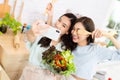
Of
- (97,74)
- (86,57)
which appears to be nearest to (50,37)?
(86,57)

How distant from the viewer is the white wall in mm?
1778

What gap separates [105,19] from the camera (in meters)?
2.32

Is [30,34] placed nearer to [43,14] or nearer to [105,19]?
[43,14]

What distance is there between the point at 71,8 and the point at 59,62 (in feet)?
2.95

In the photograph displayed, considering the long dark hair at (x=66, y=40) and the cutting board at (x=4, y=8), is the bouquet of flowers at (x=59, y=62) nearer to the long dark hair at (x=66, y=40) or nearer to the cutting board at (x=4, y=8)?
the long dark hair at (x=66, y=40)

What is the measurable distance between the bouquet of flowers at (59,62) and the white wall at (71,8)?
0.62 meters

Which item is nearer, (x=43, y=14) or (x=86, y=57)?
(x=86, y=57)

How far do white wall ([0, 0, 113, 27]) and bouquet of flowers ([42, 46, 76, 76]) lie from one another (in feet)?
2.02

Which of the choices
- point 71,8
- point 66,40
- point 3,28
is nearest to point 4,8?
point 3,28

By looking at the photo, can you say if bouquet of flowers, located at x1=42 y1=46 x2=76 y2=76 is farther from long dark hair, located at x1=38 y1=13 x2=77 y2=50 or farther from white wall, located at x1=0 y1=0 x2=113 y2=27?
white wall, located at x1=0 y1=0 x2=113 y2=27

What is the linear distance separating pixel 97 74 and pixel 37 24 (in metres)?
0.85

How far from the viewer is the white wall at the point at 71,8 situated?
5.83 ft

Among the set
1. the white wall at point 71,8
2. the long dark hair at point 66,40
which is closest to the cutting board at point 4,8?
the white wall at point 71,8

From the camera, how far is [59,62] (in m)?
1.23
